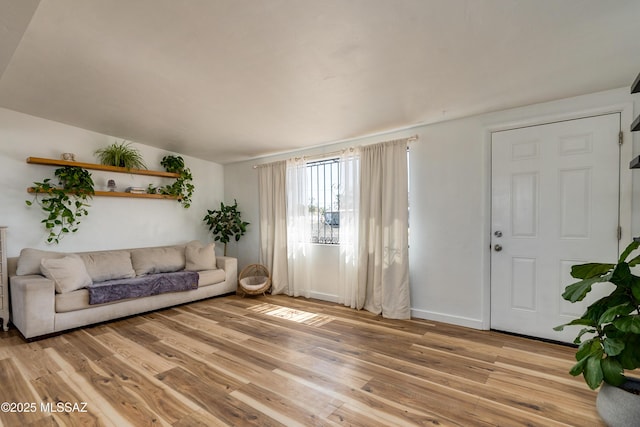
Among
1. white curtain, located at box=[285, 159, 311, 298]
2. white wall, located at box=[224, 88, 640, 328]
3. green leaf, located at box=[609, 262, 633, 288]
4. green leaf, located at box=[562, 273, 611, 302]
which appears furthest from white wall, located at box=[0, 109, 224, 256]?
green leaf, located at box=[609, 262, 633, 288]

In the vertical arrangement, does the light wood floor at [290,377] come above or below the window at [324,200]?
below

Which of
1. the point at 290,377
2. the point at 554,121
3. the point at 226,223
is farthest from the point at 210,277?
the point at 554,121

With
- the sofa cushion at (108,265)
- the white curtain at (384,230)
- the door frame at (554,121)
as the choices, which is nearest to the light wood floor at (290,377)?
the white curtain at (384,230)

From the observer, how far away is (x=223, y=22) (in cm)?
175

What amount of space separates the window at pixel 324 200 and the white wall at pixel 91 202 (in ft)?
7.06

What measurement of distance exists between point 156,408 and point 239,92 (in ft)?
8.13

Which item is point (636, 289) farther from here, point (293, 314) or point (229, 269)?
point (229, 269)

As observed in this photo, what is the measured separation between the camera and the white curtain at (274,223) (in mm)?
4754

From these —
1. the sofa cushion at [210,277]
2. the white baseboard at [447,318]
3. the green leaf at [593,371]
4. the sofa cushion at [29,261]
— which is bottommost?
the white baseboard at [447,318]

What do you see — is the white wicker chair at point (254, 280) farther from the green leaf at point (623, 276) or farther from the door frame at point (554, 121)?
the green leaf at point (623, 276)

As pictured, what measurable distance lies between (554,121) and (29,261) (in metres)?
5.63

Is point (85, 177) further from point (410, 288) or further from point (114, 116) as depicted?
point (410, 288)

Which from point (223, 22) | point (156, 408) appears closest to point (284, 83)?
point (223, 22)

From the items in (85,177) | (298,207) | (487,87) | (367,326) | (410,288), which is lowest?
(367,326)
